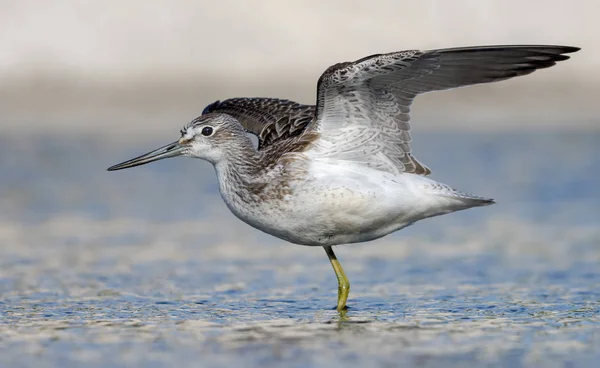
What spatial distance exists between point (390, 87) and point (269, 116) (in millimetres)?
1920

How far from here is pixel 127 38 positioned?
26938 millimetres

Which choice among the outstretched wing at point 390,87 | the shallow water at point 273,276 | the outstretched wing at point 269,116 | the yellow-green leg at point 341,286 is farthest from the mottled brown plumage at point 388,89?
the shallow water at point 273,276

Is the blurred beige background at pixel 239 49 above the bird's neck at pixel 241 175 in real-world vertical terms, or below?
above

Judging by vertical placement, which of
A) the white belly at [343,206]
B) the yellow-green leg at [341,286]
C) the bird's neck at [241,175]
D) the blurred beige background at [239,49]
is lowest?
the yellow-green leg at [341,286]

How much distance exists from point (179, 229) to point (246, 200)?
465 cm

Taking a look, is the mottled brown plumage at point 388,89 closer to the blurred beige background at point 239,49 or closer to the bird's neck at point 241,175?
the bird's neck at point 241,175

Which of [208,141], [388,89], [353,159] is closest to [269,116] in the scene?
[208,141]

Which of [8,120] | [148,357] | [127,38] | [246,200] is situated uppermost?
[127,38]

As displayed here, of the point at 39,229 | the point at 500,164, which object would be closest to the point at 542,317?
the point at 39,229

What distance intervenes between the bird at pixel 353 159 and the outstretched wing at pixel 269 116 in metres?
0.56

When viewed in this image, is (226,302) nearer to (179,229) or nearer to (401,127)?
(401,127)

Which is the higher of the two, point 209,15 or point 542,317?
point 209,15

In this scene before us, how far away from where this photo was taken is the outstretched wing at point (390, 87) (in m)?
9.20

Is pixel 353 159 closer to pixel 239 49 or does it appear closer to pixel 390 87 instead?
pixel 390 87
